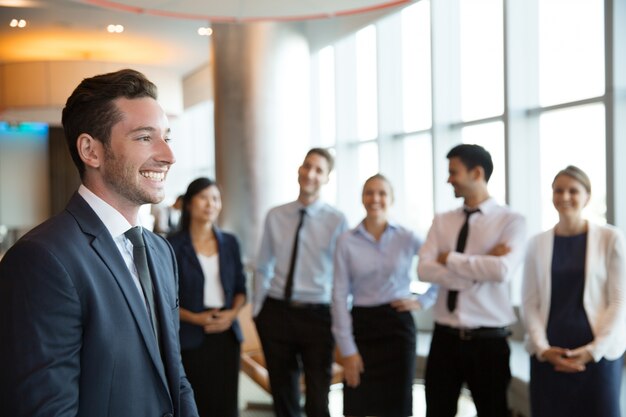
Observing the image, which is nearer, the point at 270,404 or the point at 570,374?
the point at 570,374

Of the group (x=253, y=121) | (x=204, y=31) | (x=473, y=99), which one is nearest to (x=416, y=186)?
(x=473, y=99)

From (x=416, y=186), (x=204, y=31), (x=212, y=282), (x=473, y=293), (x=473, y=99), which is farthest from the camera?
(x=204, y=31)

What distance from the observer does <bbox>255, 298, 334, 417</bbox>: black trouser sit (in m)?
3.95

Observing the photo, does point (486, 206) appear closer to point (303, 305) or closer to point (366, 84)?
point (303, 305)

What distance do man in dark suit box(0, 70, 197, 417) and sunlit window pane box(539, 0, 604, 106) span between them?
4939mm

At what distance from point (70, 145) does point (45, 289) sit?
0.40m

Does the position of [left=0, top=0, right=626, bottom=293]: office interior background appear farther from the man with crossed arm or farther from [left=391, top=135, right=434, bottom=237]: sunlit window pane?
the man with crossed arm

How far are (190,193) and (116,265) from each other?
2680mm

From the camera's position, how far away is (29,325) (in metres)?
1.28

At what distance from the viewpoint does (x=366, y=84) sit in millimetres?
9227

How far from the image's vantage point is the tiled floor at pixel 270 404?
Result: 5.15 metres

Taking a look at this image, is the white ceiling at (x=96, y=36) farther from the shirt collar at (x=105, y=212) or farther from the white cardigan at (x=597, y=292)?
the shirt collar at (x=105, y=212)

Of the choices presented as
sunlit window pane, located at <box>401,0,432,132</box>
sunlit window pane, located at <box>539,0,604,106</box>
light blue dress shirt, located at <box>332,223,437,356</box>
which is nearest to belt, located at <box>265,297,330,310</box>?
light blue dress shirt, located at <box>332,223,437,356</box>

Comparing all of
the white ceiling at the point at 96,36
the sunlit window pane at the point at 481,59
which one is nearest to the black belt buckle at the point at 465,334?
the sunlit window pane at the point at 481,59
